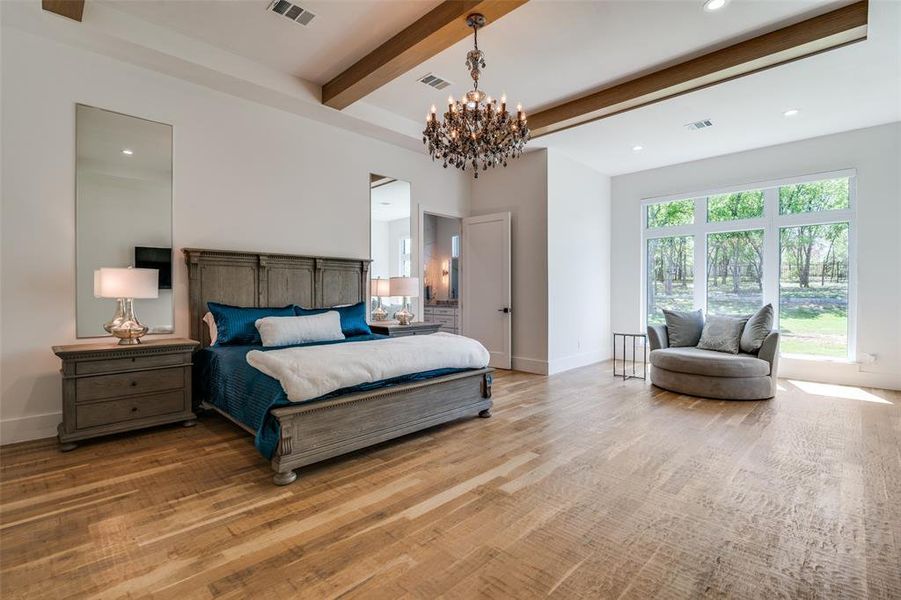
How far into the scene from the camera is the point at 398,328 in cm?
477

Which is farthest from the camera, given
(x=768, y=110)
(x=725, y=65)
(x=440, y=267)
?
(x=440, y=267)

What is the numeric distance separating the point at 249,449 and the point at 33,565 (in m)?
1.32

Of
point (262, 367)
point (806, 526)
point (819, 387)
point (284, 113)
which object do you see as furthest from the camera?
point (819, 387)

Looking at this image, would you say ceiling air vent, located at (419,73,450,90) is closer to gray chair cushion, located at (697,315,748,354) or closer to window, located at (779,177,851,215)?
gray chair cushion, located at (697,315,748,354)

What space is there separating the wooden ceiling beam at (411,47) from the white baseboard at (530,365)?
3.87 m

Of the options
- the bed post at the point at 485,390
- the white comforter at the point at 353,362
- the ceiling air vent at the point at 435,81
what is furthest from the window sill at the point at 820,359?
the ceiling air vent at the point at 435,81

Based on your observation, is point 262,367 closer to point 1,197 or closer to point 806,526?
point 1,197

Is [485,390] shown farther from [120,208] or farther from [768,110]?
[768,110]

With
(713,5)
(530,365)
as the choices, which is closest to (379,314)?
(530,365)

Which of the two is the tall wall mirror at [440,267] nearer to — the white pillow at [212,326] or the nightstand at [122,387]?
the white pillow at [212,326]

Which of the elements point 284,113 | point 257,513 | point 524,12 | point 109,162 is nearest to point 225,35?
point 284,113

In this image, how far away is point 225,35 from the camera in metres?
3.46

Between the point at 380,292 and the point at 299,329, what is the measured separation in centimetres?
158

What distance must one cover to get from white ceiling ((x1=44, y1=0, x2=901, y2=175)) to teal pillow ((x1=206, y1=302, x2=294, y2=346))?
6.80 feet
